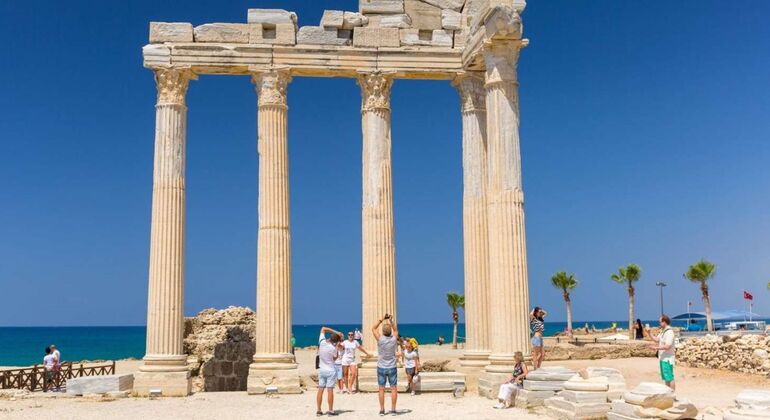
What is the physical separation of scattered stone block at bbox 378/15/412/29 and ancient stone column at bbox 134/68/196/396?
21.4ft

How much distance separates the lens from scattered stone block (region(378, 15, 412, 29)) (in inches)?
1014

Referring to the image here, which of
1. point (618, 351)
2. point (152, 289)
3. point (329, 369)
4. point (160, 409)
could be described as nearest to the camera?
point (329, 369)

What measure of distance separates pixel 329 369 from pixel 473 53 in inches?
459

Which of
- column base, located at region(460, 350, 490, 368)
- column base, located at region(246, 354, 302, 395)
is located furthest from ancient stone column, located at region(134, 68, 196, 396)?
column base, located at region(460, 350, 490, 368)

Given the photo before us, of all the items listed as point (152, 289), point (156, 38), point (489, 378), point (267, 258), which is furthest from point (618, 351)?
point (156, 38)

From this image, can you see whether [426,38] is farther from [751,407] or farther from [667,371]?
[751,407]

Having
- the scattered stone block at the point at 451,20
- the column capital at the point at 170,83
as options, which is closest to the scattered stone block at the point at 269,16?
the column capital at the point at 170,83

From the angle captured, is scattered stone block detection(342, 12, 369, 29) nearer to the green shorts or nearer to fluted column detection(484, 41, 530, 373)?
fluted column detection(484, 41, 530, 373)

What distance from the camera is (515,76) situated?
74.6 ft

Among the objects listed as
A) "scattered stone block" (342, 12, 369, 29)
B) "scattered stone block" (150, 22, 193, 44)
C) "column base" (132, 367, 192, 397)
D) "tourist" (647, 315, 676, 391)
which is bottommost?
"column base" (132, 367, 192, 397)

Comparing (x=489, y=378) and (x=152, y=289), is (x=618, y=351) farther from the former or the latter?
(x=152, y=289)

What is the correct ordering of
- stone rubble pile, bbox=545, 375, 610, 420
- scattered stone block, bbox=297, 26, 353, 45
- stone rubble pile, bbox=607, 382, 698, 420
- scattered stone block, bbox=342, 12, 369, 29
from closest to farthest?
stone rubble pile, bbox=607, 382, 698, 420, stone rubble pile, bbox=545, 375, 610, 420, scattered stone block, bbox=297, 26, 353, 45, scattered stone block, bbox=342, 12, 369, 29

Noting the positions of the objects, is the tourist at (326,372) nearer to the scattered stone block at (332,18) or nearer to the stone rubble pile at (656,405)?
the stone rubble pile at (656,405)

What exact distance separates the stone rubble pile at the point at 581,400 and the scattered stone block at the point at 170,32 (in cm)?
1587
